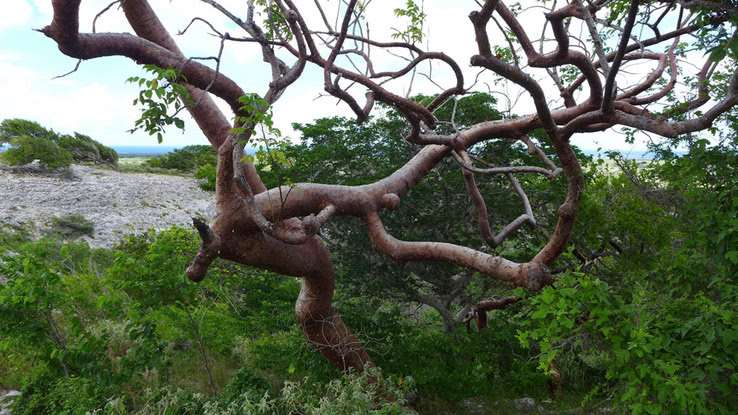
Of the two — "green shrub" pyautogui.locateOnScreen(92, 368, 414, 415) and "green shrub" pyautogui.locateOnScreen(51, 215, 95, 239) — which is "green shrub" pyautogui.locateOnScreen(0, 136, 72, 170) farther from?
"green shrub" pyautogui.locateOnScreen(92, 368, 414, 415)

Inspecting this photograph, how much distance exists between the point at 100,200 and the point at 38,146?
428 cm

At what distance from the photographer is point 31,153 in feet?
58.1

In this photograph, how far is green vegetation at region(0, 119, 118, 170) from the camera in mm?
17578

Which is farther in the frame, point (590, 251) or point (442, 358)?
point (590, 251)

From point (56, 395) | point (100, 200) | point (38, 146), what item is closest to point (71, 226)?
A: point (100, 200)

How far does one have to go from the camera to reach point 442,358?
233 inches

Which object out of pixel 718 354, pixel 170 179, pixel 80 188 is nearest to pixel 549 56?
pixel 718 354

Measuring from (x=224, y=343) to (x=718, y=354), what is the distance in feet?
19.3

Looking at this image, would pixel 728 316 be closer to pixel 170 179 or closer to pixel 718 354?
pixel 718 354

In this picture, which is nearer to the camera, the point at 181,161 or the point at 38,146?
the point at 38,146

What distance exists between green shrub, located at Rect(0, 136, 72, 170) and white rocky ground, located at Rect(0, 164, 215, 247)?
34 centimetres

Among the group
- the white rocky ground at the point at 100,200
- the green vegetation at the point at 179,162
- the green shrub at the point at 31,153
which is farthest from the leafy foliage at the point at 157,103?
the green vegetation at the point at 179,162

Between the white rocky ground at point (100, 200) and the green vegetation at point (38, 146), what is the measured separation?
429 mm

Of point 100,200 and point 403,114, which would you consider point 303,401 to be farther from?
point 100,200
